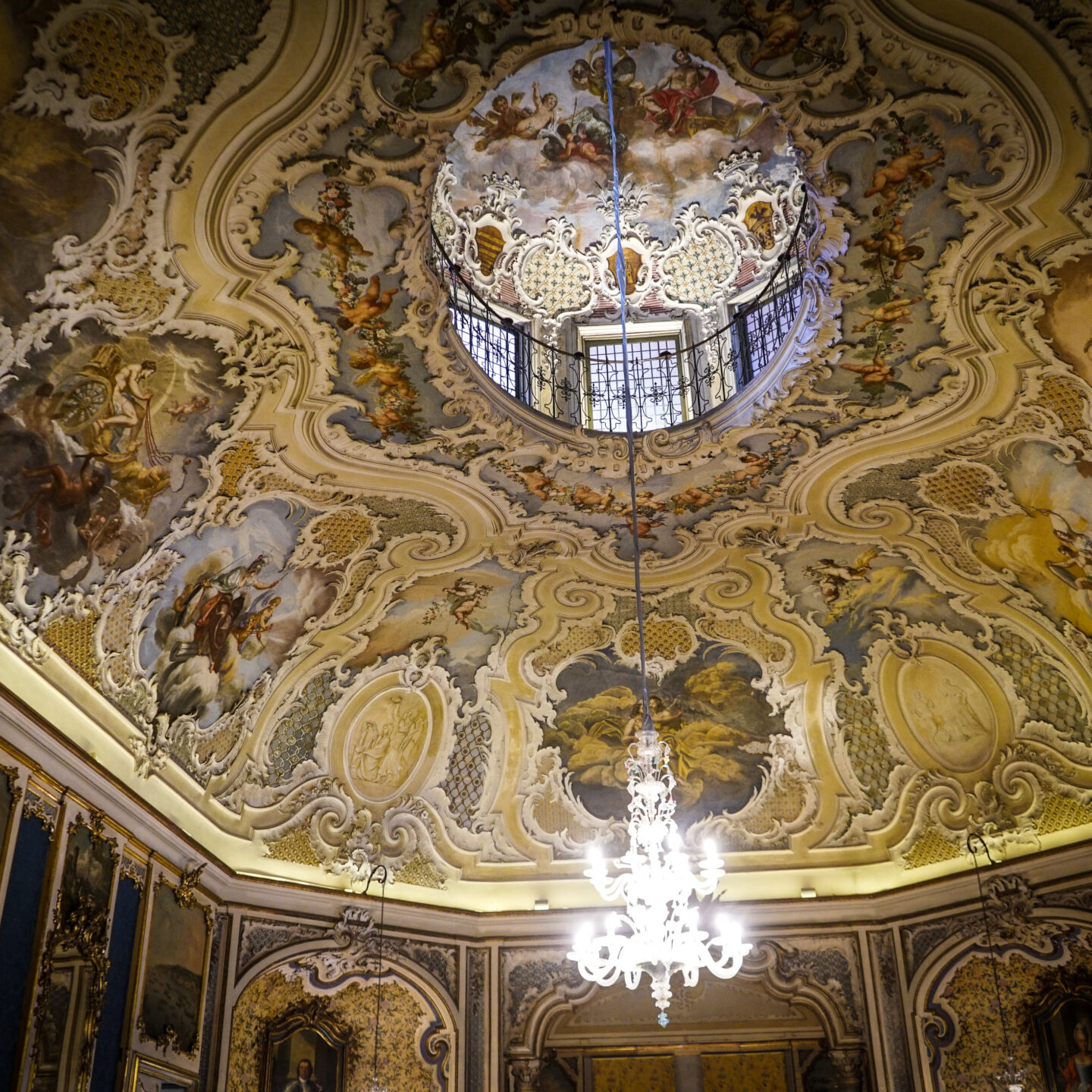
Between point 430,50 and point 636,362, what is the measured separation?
19.2ft

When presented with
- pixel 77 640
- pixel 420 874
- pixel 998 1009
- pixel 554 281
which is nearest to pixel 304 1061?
pixel 420 874

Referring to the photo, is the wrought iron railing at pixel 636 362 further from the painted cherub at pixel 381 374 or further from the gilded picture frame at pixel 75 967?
the gilded picture frame at pixel 75 967

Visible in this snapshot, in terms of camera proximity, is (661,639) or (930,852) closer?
(930,852)

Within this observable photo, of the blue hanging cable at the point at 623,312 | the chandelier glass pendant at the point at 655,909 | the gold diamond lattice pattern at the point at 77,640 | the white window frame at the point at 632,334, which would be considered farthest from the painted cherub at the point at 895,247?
the gold diamond lattice pattern at the point at 77,640

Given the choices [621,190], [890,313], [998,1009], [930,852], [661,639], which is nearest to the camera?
[890,313]

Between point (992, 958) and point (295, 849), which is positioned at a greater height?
point (295, 849)

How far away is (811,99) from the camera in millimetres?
8219

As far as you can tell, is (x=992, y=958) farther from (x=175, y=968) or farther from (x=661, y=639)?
(x=175, y=968)

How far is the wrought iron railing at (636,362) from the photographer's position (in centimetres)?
1151

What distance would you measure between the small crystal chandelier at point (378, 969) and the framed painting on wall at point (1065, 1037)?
7422 mm

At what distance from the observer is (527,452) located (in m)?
11.7

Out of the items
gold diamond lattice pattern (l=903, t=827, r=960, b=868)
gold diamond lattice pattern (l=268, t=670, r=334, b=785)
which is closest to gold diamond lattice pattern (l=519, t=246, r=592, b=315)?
gold diamond lattice pattern (l=268, t=670, r=334, b=785)

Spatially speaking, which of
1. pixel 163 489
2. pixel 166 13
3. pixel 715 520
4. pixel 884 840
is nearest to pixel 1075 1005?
pixel 884 840

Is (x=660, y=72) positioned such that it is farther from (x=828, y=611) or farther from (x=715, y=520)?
(x=828, y=611)
